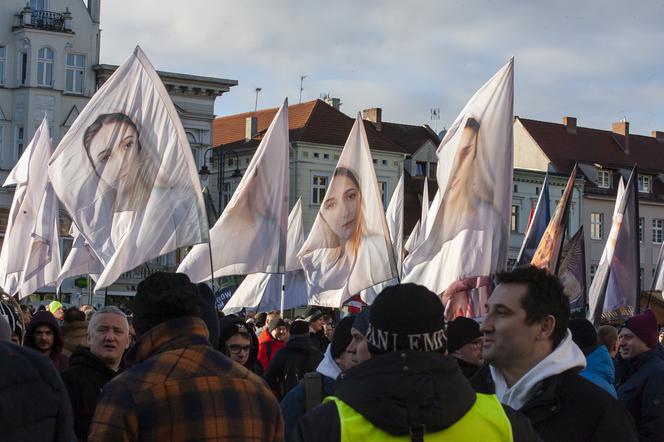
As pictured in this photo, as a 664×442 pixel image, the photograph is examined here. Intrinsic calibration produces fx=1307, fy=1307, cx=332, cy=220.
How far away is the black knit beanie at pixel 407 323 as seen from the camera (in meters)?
3.64

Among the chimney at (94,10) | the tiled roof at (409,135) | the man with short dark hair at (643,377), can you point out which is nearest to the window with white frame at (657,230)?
the tiled roof at (409,135)

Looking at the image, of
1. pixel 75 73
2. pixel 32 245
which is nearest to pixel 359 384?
pixel 32 245

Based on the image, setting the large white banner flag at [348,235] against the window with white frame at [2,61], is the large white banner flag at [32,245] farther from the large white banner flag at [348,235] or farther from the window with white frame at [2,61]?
the window with white frame at [2,61]

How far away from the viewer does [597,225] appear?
68.6 metres

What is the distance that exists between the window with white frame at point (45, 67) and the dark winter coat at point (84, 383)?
146 feet

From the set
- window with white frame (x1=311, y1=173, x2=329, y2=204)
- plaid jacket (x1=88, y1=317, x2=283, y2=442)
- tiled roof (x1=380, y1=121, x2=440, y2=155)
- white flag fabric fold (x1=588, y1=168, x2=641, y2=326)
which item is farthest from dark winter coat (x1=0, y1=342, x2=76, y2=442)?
tiled roof (x1=380, y1=121, x2=440, y2=155)

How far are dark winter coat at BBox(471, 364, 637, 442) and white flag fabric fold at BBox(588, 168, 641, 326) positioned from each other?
13.1 metres

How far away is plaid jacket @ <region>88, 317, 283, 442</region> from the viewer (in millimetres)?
4117

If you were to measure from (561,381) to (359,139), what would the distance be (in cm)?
1486

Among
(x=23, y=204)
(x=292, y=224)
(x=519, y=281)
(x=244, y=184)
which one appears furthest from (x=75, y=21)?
(x=519, y=281)

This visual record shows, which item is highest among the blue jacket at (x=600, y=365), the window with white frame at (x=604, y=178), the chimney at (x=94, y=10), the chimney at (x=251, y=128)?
the chimney at (x=94, y=10)

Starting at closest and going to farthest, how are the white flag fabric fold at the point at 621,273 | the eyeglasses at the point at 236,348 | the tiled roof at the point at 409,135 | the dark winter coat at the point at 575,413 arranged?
the dark winter coat at the point at 575,413 → the eyeglasses at the point at 236,348 → the white flag fabric fold at the point at 621,273 → the tiled roof at the point at 409,135

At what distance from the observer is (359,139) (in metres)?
19.6

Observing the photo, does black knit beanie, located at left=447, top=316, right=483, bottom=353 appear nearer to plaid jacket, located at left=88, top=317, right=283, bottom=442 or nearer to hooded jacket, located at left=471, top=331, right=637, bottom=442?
hooded jacket, located at left=471, top=331, right=637, bottom=442
